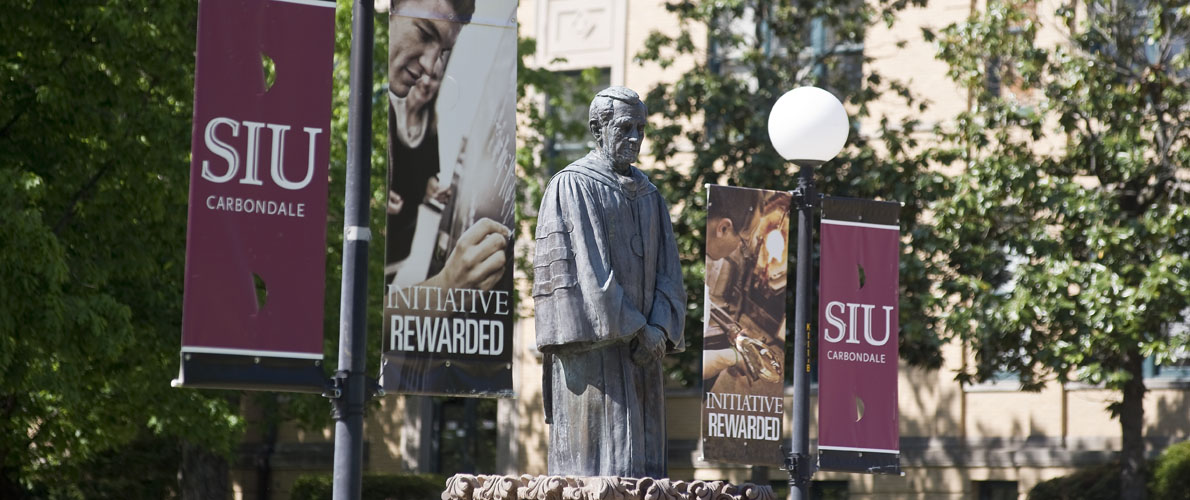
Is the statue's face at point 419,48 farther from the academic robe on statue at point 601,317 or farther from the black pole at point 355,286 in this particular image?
the academic robe on statue at point 601,317

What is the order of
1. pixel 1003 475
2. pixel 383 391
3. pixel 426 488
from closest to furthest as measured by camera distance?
pixel 383 391 < pixel 1003 475 < pixel 426 488

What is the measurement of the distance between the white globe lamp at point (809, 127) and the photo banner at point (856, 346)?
3.68 feet

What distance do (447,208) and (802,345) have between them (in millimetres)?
3630

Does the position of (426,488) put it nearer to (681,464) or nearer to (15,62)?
(681,464)

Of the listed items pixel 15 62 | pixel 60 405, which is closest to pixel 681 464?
pixel 60 405

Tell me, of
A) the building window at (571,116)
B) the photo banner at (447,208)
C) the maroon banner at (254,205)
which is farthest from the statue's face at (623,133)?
the building window at (571,116)

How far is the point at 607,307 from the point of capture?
8.17 m

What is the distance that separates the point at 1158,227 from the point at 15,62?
12023 millimetres

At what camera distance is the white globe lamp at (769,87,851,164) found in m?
12.8

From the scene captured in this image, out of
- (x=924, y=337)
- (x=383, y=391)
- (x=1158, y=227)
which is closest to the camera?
(x=383, y=391)

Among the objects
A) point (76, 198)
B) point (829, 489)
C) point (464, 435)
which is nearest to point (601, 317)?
point (76, 198)

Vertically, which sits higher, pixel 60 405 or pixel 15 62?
pixel 15 62

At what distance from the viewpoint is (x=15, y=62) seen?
18391 mm

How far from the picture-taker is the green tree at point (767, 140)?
22.7m
